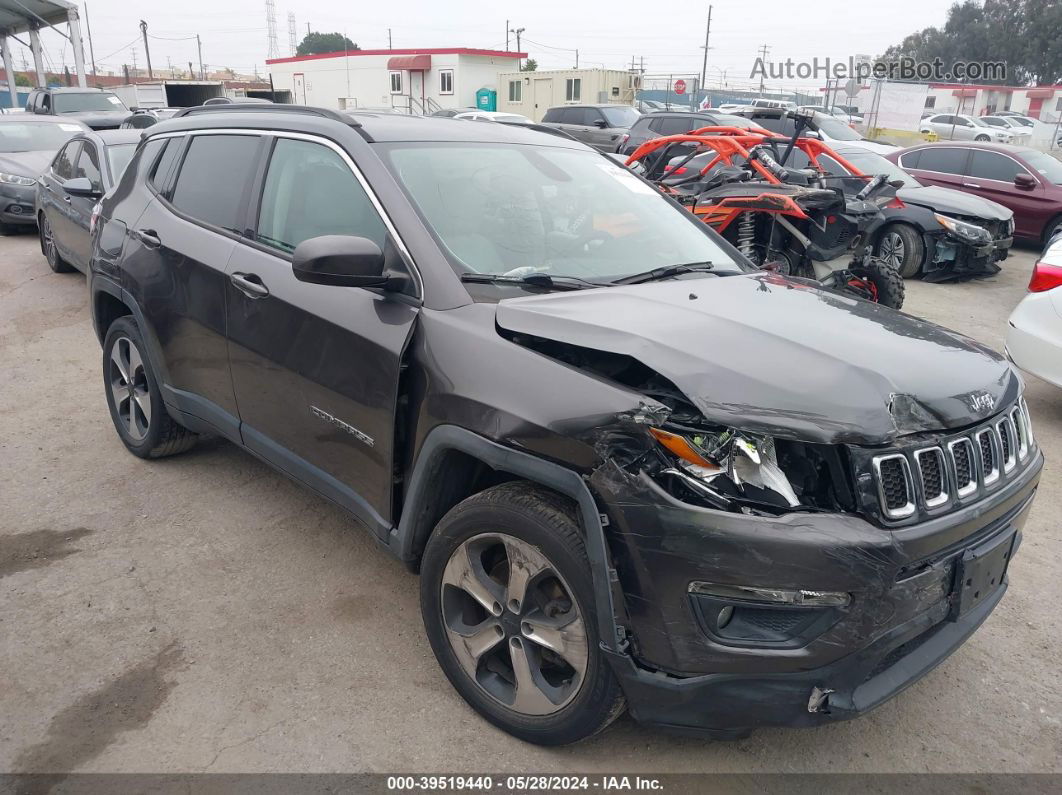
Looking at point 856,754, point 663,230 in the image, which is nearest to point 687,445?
point 856,754

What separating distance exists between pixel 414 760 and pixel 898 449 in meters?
1.69

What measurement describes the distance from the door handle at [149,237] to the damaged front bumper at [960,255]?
29.9 ft

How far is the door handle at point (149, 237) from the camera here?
3.92 m

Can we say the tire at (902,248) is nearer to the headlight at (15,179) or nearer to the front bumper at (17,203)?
the front bumper at (17,203)

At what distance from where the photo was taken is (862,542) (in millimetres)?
1942

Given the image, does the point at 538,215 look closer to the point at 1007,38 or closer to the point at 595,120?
the point at 595,120

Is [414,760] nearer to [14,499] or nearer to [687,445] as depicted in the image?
[687,445]

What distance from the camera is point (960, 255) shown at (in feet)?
32.1

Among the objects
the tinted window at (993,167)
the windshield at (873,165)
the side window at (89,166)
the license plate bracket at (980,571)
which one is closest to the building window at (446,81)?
the tinted window at (993,167)

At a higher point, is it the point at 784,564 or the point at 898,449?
the point at 898,449

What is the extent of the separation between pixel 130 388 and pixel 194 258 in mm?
1246

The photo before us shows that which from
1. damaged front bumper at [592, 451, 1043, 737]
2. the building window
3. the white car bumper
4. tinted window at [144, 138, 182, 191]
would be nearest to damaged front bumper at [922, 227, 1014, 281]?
the white car bumper

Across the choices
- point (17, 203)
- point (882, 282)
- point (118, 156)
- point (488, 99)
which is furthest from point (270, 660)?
point (488, 99)

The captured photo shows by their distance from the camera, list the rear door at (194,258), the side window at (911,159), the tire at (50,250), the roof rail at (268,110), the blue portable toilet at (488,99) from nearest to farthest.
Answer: the roof rail at (268,110) → the rear door at (194,258) → the tire at (50,250) → the side window at (911,159) → the blue portable toilet at (488,99)
